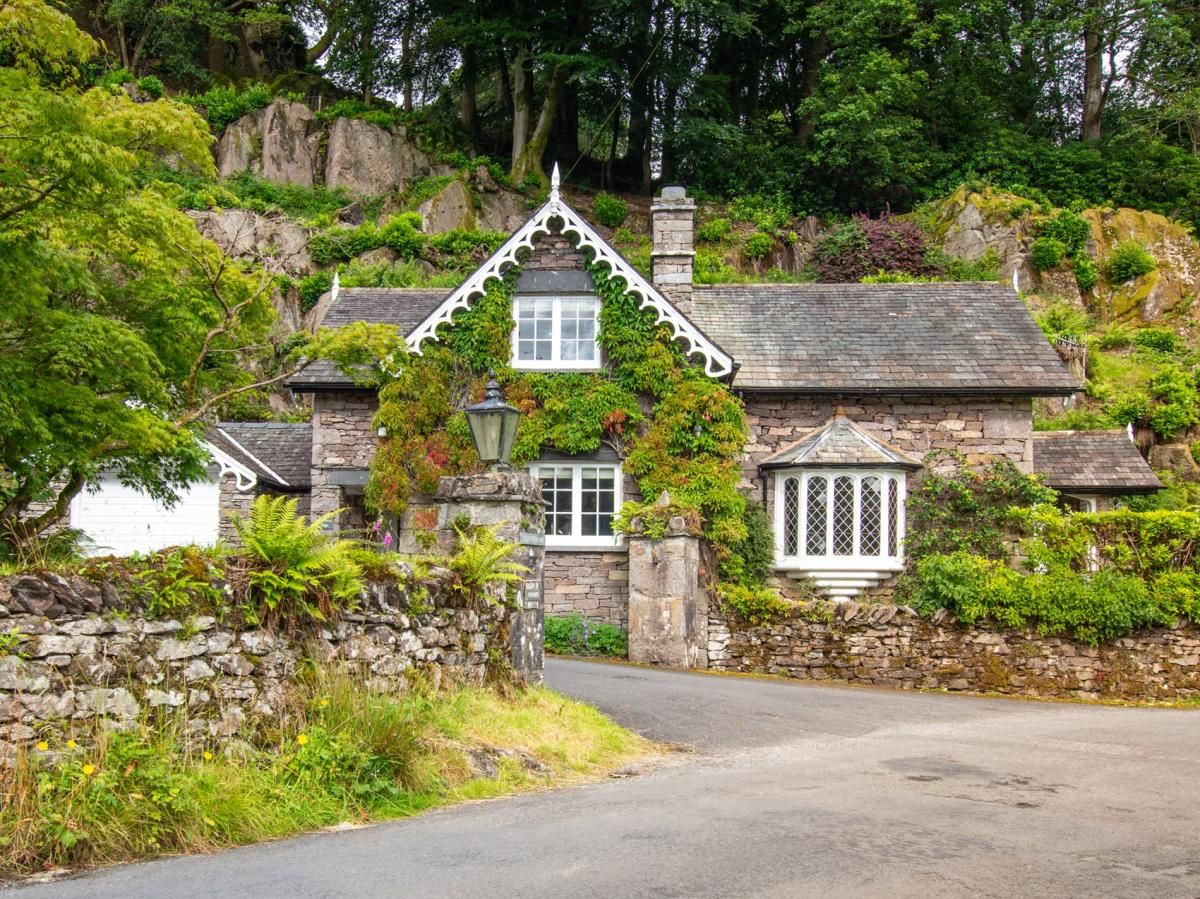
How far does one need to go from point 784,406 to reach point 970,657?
6274 mm

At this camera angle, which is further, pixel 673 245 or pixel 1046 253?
pixel 1046 253

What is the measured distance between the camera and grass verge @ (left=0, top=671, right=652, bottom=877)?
679 centimetres

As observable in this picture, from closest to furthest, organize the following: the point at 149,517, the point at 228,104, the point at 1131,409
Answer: the point at 149,517
the point at 1131,409
the point at 228,104

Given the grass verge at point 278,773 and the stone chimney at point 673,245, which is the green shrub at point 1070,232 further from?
the grass verge at point 278,773

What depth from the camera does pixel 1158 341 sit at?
33.0 metres

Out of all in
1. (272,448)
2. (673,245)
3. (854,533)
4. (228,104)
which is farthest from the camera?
(228,104)

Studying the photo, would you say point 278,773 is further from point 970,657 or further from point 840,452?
point 840,452

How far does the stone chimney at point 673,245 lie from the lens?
2286cm

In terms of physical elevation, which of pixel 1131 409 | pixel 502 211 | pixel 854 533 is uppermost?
pixel 502 211

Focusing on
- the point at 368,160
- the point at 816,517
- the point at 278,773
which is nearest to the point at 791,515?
the point at 816,517

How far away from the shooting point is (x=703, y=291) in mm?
24625

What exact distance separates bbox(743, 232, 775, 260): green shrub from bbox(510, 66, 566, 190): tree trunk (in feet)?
24.7

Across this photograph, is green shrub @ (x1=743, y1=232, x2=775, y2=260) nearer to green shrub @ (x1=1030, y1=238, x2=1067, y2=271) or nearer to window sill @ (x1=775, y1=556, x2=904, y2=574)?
green shrub @ (x1=1030, y1=238, x2=1067, y2=271)

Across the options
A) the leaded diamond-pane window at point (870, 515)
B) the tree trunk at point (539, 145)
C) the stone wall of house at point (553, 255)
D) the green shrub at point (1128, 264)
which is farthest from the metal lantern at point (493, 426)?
the tree trunk at point (539, 145)
